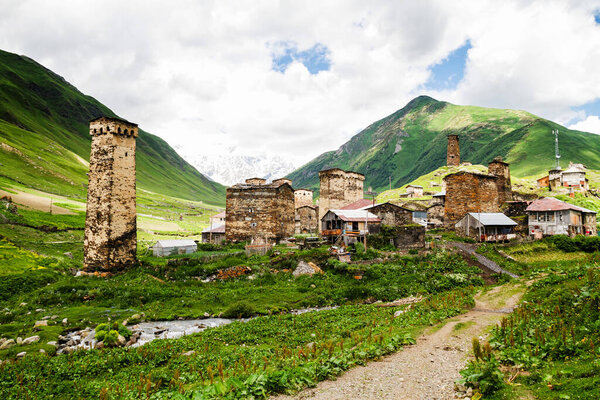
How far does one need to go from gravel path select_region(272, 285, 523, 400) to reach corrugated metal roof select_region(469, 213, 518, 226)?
28.5 metres

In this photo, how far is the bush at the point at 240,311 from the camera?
2559 cm

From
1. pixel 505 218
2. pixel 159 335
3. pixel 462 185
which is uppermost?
pixel 462 185

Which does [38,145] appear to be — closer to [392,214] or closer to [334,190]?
[334,190]

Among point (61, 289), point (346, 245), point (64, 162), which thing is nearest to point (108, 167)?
point (61, 289)

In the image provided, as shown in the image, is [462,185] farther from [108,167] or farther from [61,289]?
[61,289]

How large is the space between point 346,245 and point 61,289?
3001 cm

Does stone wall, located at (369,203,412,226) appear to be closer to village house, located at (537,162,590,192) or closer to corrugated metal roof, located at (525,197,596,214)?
corrugated metal roof, located at (525,197,596,214)

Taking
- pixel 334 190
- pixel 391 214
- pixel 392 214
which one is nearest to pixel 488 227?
pixel 392 214

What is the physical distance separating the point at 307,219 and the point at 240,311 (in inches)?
2015

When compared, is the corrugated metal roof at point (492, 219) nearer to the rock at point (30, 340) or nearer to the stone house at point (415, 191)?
the rock at point (30, 340)

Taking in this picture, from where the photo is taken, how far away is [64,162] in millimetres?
130125

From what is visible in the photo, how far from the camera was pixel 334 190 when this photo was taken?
6369 cm

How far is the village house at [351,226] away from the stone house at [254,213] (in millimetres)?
8033

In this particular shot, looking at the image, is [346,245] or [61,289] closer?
[61,289]
